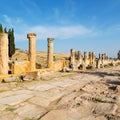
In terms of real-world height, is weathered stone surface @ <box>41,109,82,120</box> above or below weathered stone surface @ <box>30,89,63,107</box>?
below

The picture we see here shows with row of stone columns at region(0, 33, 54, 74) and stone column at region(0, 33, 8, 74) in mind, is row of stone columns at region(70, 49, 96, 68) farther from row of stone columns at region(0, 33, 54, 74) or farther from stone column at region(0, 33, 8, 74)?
stone column at region(0, 33, 8, 74)

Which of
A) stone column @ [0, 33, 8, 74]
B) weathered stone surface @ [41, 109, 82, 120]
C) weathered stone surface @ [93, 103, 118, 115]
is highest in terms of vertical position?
stone column @ [0, 33, 8, 74]

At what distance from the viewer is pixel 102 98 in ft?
19.6

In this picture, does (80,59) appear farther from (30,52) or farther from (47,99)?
(47,99)

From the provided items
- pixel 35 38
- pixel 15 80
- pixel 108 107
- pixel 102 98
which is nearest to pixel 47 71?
pixel 35 38

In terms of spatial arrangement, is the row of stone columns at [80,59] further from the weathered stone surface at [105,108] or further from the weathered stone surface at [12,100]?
the weathered stone surface at [105,108]

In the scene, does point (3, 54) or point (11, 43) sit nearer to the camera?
point (3, 54)

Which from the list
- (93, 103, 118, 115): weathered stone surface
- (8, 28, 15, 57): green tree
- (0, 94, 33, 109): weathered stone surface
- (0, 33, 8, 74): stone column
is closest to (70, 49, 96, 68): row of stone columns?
(0, 33, 8, 74): stone column

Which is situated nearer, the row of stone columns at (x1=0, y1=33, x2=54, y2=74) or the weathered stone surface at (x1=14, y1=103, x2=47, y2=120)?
the weathered stone surface at (x1=14, y1=103, x2=47, y2=120)

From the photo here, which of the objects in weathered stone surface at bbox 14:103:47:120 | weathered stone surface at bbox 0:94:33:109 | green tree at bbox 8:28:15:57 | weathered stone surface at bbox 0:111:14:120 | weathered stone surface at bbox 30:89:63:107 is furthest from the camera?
green tree at bbox 8:28:15:57

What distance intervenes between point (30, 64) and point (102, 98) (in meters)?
7.74

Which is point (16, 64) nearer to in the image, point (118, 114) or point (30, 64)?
point (30, 64)

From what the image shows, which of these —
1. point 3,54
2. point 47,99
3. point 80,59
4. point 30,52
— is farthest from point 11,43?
point 47,99

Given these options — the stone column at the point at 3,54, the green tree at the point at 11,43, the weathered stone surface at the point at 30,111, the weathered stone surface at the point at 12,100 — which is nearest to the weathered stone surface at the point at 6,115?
the weathered stone surface at the point at 30,111
